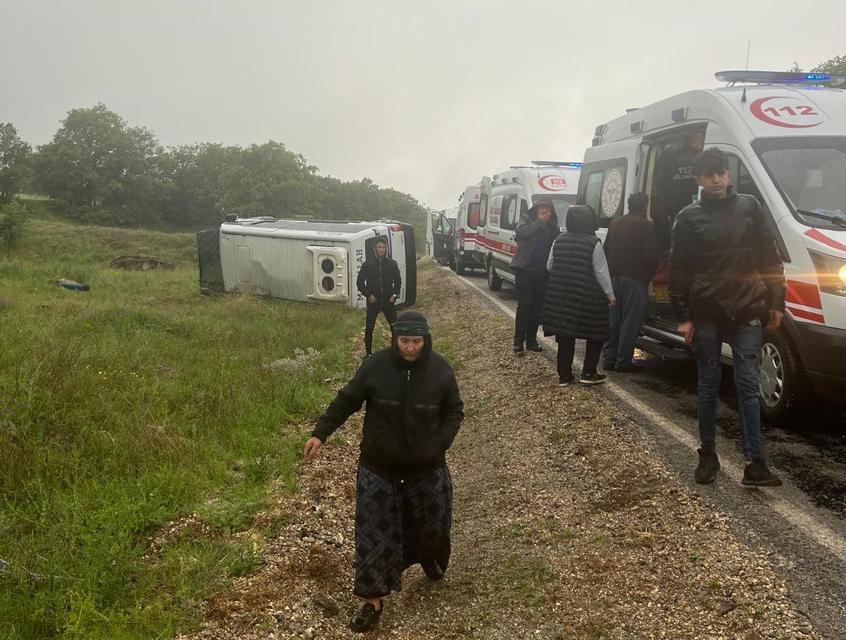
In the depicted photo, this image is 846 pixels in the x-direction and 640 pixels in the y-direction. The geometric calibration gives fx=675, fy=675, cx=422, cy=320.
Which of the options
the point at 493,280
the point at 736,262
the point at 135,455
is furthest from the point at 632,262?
the point at 493,280

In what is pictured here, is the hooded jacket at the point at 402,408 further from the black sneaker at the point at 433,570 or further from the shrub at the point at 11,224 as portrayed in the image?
the shrub at the point at 11,224

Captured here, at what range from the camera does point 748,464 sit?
4453mm

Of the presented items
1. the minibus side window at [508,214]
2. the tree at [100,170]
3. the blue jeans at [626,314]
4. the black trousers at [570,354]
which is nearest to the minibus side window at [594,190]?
the blue jeans at [626,314]

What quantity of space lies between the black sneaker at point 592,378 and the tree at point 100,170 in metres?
67.3

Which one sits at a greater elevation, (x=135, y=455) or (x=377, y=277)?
(x=377, y=277)

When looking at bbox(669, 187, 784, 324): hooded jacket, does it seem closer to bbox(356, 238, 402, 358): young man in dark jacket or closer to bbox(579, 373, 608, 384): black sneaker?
bbox(579, 373, 608, 384): black sneaker

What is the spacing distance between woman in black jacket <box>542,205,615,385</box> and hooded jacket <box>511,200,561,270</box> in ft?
4.58

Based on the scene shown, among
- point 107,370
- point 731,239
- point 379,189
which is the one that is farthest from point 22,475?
point 379,189

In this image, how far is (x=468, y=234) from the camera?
2275cm

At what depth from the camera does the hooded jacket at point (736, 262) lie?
4266mm

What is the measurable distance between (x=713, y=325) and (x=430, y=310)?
12431mm

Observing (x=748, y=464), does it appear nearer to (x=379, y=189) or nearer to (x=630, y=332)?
(x=630, y=332)

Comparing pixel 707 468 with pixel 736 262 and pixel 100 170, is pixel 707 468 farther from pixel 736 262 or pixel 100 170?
pixel 100 170

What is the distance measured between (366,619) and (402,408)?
1.18 m
